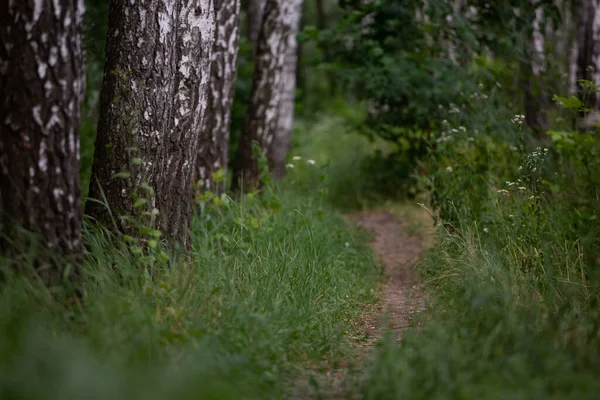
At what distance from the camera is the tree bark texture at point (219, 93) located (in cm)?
561

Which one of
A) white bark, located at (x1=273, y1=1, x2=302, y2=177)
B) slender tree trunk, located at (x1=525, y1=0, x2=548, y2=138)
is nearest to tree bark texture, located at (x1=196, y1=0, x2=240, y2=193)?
white bark, located at (x1=273, y1=1, x2=302, y2=177)

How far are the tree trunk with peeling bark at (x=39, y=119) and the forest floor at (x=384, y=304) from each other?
59.6 inches

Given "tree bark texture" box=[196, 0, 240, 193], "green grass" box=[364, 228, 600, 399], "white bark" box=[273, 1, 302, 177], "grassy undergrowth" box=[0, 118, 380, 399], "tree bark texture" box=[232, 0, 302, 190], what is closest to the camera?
"grassy undergrowth" box=[0, 118, 380, 399]

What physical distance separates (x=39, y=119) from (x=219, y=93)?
9.39 feet

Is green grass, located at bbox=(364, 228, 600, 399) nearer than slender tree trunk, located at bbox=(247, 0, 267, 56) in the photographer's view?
Yes

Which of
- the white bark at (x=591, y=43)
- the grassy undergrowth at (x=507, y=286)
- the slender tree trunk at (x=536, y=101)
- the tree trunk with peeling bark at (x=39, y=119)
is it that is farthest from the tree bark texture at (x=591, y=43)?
the tree trunk with peeling bark at (x=39, y=119)

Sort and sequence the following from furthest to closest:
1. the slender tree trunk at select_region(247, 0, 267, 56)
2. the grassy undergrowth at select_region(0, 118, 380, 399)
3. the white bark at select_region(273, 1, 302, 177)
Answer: the slender tree trunk at select_region(247, 0, 267, 56), the white bark at select_region(273, 1, 302, 177), the grassy undergrowth at select_region(0, 118, 380, 399)

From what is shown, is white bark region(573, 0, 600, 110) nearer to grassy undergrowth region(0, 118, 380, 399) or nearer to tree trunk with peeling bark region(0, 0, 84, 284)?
grassy undergrowth region(0, 118, 380, 399)

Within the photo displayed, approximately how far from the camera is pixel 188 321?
318 centimetres

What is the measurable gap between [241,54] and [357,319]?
6.11 m

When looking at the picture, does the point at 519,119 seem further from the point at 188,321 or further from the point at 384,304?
the point at 188,321

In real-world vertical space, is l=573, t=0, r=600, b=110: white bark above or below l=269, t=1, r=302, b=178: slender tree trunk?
above

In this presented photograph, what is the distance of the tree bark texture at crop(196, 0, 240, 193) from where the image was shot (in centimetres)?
561

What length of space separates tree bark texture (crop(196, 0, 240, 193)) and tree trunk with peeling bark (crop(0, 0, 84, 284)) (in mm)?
2566
